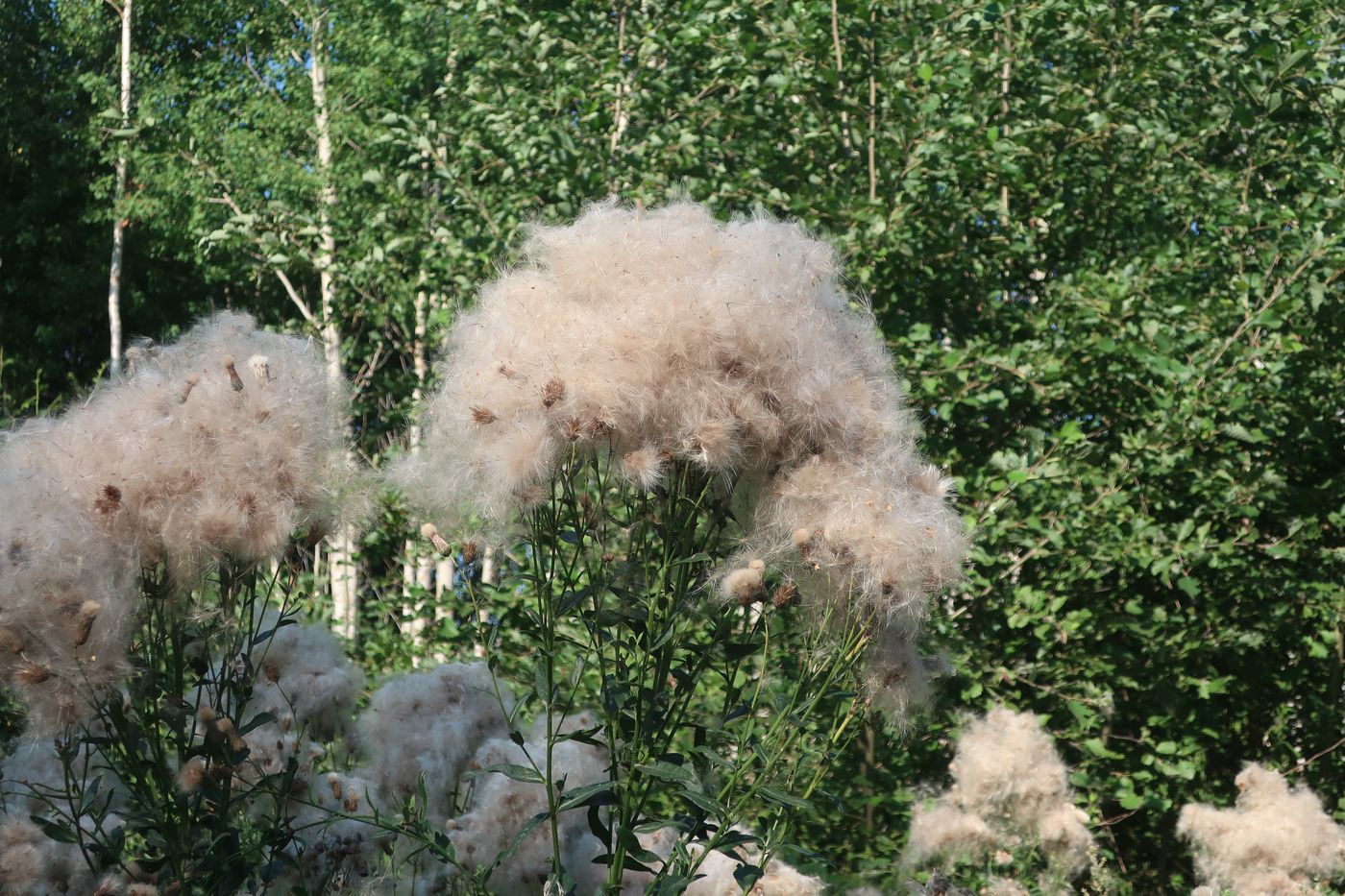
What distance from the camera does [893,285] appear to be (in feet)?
17.2

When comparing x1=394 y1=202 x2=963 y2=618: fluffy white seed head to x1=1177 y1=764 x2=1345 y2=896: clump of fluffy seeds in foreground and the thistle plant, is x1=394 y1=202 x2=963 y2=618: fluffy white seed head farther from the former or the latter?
x1=1177 y1=764 x2=1345 y2=896: clump of fluffy seeds in foreground

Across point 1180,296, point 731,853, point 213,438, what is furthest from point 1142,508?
point 213,438

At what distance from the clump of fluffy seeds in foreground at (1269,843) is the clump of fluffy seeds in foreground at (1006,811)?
14.5 inches

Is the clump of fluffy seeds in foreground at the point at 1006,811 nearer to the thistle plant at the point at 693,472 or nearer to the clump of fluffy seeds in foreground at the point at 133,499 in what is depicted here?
the thistle plant at the point at 693,472

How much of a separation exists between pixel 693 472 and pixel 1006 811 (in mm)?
1891

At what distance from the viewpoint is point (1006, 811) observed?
366 centimetres

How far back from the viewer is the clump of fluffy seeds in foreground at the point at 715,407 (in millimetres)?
2135

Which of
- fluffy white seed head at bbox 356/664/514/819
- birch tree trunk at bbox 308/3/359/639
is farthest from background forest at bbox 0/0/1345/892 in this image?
fluffy white seed head at bbox 356/664/514/819

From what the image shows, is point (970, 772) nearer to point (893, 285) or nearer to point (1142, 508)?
point (1142, 508)

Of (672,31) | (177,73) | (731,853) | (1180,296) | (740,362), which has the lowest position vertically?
(731,853)

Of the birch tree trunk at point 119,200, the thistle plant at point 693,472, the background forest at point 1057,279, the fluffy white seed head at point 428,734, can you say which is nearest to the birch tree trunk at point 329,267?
the background forest at point 1057,279

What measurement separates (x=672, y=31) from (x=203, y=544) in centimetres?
456

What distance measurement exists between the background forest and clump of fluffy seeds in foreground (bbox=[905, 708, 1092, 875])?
1.18ft

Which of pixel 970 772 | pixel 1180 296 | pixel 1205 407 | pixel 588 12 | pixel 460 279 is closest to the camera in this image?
pixel 970 772
